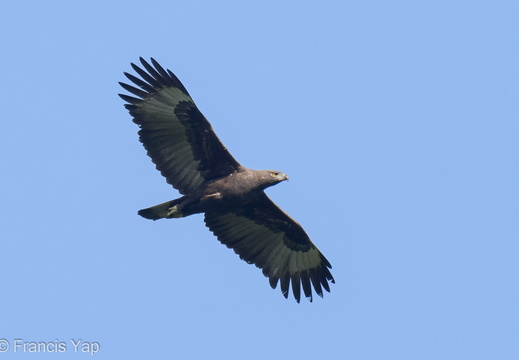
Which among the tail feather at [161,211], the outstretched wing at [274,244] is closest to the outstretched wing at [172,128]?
the tail feather at [161,211]

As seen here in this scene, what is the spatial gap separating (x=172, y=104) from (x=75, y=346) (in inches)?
206

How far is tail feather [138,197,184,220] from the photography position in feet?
55.6

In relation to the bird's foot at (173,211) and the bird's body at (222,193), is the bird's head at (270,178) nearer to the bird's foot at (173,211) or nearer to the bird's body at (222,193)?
the bird's body at (222,193)

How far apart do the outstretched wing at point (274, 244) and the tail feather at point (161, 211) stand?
1269 millimetres

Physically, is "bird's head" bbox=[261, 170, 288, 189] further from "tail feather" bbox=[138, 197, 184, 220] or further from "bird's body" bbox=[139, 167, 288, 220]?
"tail feather" bbox=[138, 197, 184, 220]

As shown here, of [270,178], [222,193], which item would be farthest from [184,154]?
[270,178]

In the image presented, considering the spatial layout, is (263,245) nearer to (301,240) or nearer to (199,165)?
(301,240)

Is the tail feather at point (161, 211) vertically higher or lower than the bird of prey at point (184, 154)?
lower

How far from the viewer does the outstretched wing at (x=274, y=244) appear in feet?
Answer: 59.9

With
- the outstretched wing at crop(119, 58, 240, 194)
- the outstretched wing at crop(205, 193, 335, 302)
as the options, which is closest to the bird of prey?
the outstretched wing at crop(119, 58, 240, 194)

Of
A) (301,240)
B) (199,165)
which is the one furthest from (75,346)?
(301,240)

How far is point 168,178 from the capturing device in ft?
56.6

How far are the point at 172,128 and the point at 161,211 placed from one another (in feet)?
5.65

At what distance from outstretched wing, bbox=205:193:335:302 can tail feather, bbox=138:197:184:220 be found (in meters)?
1.27
